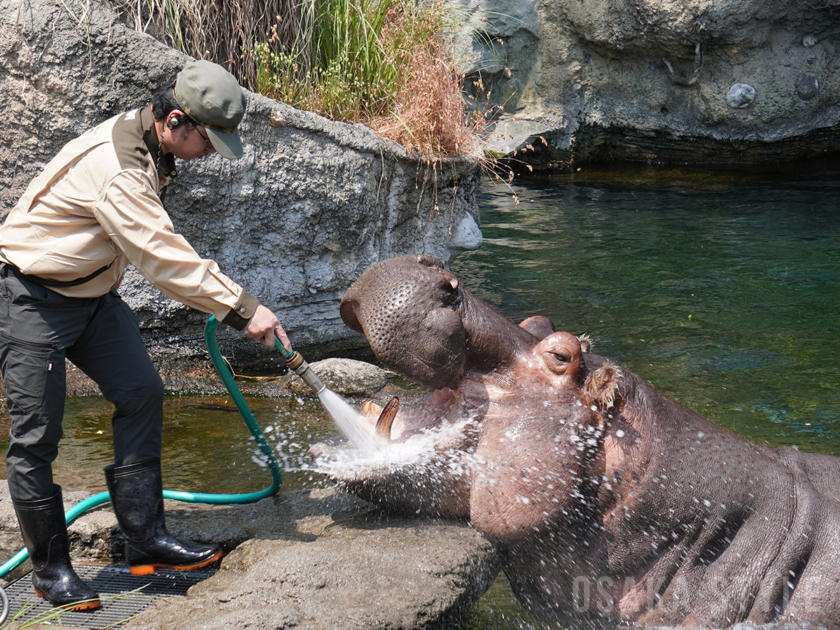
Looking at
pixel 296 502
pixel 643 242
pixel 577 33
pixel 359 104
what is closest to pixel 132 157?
pixel 296 502

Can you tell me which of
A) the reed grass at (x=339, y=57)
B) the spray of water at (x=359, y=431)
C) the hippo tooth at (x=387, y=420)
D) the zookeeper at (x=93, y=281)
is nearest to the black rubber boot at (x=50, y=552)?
the zookeeper at (x=93, y=281)

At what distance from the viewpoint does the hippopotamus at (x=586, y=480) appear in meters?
2.53

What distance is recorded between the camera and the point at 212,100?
114 inches

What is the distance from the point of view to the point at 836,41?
41.8 feet

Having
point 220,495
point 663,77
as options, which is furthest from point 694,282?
point 663,77

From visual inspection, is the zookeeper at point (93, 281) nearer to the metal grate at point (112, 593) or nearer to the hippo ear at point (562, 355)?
the metal grate at point (112, 593)

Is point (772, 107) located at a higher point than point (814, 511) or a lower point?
higher

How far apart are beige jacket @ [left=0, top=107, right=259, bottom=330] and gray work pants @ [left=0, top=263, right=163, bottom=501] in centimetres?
8

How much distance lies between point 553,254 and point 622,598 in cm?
659

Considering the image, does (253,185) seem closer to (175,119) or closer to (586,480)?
(175,119)

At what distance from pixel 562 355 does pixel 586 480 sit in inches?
15.2

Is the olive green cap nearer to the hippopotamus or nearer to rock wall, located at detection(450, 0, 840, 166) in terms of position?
the hippopotamus

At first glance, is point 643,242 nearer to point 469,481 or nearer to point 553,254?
point 553,254

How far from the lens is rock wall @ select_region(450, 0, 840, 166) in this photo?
499 inches
